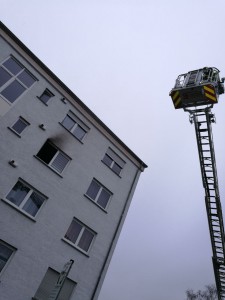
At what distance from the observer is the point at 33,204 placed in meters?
13.7

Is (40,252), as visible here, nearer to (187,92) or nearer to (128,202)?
(128,202)

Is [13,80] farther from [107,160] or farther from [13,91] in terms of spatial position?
Answer: [107,160]

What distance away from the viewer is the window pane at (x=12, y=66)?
608 inches

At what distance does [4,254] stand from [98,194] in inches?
263

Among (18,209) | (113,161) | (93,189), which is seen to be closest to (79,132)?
(113,161)

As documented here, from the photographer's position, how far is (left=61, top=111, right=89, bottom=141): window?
17.6m

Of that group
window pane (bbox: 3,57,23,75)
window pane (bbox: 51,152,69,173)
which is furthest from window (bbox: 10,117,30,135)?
window pane (bbox: 3,57,23,75)

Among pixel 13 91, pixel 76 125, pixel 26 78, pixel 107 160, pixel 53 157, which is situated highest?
pixel 76 125

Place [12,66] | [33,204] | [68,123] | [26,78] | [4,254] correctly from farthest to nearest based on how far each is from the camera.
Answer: [68,123] < [26,78] < [12,66] < [33,204] < [4,254]

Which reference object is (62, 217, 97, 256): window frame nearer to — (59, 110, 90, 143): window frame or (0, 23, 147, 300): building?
(0, 23, 147, 300): building

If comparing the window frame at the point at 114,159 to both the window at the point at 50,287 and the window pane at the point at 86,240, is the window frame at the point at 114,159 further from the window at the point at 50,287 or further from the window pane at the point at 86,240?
the window at the point at 50,287

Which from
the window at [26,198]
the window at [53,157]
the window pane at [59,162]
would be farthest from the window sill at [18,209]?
the window pane at [59,162]

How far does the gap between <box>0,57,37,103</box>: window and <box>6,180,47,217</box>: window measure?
4787mm

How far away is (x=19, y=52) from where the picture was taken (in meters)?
16.3
